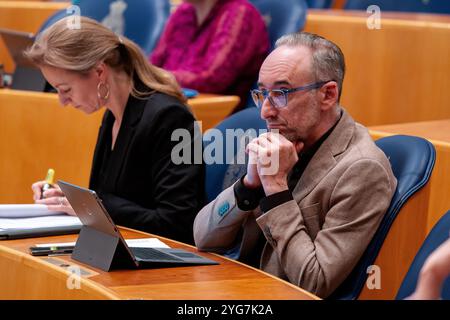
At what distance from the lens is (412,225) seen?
2.00 metres

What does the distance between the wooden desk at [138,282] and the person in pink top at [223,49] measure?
1612 mm

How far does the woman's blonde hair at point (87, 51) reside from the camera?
2363 mm

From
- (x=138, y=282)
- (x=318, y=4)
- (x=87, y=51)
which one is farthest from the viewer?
(x=318, y=4)

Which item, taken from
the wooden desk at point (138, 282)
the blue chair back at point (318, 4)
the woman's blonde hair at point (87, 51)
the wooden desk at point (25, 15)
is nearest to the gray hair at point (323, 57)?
the wooden desk at point (138, 282)

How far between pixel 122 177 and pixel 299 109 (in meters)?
0.64

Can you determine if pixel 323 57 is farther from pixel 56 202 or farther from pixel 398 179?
pixel 56 202

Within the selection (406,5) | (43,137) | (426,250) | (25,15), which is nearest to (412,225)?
(426,250)

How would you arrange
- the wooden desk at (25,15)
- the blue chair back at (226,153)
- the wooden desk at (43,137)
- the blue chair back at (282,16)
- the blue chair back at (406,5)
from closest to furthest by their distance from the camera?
the blue chair back at (226,153) → the wooden desk at (43,137) → the blue chair back at (282,16) → the blue chair back at (406,5) → the wooden desk at (25,15)

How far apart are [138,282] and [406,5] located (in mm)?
2613

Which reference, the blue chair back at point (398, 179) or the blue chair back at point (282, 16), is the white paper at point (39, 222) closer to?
the blue chair back at point (398, 179)

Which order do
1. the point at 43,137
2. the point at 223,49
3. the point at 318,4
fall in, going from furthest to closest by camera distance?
the point at 318,4 < the point at 223,49 < the point at 43,137

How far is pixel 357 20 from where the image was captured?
11.0ft

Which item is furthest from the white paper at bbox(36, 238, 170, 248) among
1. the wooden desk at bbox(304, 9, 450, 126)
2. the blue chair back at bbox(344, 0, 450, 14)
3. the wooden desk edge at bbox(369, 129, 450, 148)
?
the blue chair back at bbox(344, 0, 450, 14)

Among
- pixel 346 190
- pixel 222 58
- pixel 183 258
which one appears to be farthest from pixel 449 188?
pixel 222 58
